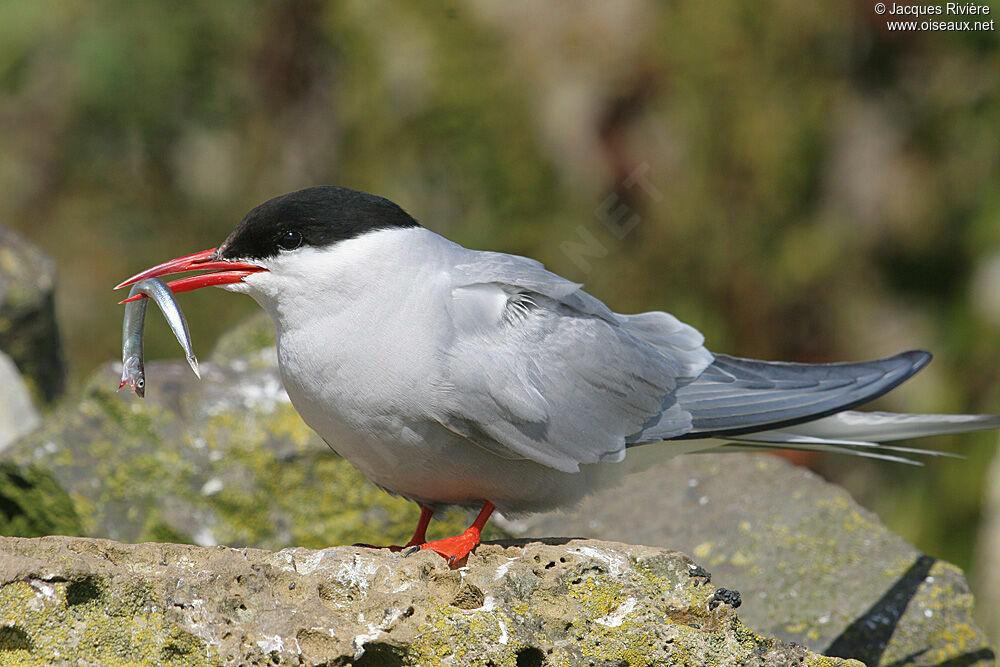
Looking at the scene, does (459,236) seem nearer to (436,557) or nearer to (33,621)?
(436,557)

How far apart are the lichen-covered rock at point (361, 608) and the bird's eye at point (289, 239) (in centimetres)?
85

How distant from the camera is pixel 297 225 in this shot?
2828 mm

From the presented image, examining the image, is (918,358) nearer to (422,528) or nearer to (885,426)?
(885,426)

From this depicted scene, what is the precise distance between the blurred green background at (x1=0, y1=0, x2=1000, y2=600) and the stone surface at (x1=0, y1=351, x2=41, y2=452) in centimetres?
300

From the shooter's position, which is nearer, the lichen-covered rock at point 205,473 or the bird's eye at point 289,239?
the bird's eye at point 289,239

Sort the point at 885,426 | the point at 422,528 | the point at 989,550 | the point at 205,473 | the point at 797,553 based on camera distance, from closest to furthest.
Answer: the point at 422,528
the point at 885,426
the point at 797,553
the point at 205,473
the point at 989,550

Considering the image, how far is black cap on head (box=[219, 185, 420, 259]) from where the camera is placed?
2828mm

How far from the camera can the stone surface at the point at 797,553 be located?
3.39 m

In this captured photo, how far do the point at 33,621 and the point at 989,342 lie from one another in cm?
583

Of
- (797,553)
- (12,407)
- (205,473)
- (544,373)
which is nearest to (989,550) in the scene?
(797,553)

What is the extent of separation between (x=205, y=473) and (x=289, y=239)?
1.46 m

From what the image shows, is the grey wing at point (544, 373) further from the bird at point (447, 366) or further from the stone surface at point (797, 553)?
the stone surface at point (797, 553)

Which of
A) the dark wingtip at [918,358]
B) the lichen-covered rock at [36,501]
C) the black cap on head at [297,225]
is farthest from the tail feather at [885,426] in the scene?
the lichen-covered rock at [36,501]

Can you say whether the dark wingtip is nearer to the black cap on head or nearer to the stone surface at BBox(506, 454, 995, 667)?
the stone surface at BBox(506, 454, 995, 667)
